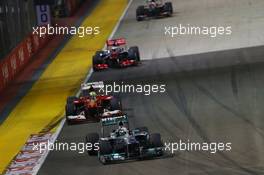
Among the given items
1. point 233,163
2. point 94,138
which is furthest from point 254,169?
point 94,138

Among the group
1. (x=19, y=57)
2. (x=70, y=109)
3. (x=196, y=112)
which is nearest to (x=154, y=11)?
(x=19, y=57)

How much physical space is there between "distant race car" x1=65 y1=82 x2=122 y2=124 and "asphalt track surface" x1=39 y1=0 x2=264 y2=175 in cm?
33

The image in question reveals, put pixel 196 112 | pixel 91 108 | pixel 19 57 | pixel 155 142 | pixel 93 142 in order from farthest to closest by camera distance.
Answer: pixel 19 57, pixel 91 108, pixel 196 112, pixel 93 142, pixel 155 142

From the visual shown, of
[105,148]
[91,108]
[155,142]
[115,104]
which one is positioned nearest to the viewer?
[155,142]

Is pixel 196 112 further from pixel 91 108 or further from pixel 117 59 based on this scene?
pixel 117 59

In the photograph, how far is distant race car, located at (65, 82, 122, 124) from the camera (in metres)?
26.9

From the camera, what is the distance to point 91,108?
26953 millimetres

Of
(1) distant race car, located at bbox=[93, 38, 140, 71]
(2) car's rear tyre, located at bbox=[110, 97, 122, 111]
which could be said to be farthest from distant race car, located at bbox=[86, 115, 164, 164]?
(1) distant race car, located at bbox=[93, 38, 140, 71]

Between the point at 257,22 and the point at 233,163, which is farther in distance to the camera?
the point at 257,22

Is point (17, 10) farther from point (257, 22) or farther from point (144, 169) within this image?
point (144, 169)

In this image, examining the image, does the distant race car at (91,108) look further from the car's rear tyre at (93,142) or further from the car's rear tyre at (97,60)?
the car's rear tyre at (97,60)

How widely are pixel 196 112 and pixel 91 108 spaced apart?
127 inches

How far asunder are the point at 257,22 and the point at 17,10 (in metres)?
11.9

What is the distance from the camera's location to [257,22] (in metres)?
43.1
